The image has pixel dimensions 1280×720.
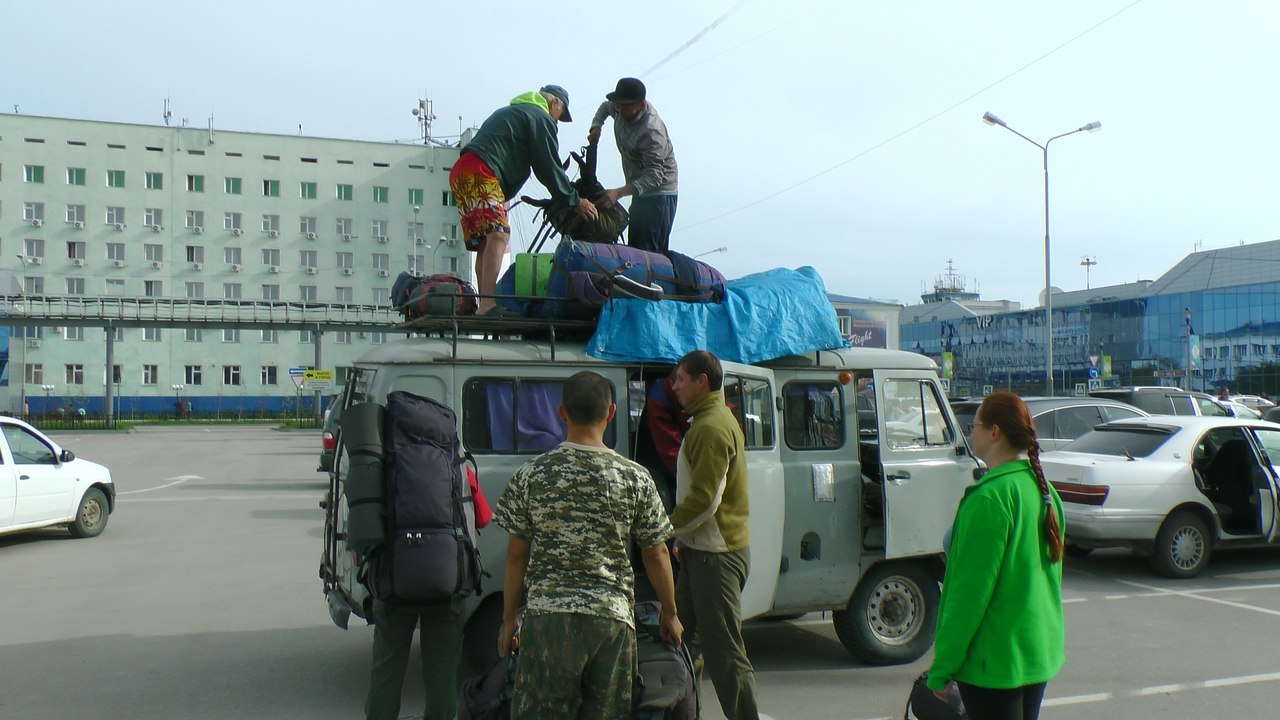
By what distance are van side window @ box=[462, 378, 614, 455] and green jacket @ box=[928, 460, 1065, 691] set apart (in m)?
2.73

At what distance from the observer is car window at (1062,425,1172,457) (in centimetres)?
1058

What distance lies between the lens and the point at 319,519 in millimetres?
14875

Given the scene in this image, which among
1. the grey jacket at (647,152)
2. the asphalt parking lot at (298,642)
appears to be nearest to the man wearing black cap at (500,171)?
the grey jacket at (647,152)

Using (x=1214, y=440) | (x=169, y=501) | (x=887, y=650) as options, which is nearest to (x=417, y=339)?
(x=887, y=650)

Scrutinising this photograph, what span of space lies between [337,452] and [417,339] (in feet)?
2.96

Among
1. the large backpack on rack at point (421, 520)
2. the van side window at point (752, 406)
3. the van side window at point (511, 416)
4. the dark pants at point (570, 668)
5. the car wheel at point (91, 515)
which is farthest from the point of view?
the car wheel at point (91, 515)

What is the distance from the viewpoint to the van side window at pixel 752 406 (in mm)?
5941

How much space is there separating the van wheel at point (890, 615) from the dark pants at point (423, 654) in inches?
116

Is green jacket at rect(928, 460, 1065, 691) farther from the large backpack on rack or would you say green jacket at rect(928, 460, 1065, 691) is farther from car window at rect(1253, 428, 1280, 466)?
car window at rect(1253, 428, 1280, 466)

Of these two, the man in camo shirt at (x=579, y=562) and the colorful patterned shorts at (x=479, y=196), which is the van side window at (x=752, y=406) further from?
the man in camo shirt at (x=579, y=562)

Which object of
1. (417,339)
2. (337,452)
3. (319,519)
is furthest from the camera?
(319,519)

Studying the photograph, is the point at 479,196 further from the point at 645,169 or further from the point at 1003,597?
the point at 1003,597

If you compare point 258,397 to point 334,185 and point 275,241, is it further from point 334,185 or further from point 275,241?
point 334,185

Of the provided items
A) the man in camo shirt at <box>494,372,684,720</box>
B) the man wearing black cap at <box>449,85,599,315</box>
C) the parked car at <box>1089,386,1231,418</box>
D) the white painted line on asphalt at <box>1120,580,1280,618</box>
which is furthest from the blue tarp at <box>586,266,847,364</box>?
the parked car at <box>1089,386,1231,418</box>
